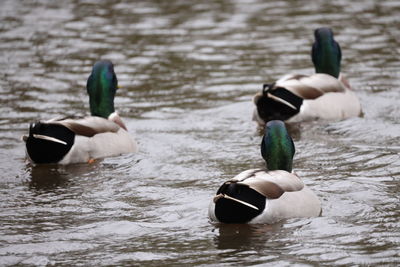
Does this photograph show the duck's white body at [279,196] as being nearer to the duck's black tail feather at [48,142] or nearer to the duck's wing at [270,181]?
the duck's wing at [270,181]

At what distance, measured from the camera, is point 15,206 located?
29.4 ft

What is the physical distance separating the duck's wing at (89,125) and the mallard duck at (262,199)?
2.76m

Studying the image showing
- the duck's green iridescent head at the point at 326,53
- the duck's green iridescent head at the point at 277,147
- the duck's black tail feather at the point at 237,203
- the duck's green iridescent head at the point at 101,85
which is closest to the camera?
the duck's black tail feather at the point at 237,203

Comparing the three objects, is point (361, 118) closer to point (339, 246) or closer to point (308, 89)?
point (308, 89)

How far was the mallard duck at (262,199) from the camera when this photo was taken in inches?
309

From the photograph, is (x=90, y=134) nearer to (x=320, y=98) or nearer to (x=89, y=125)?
(x=89, y=125)

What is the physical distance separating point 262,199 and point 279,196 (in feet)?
0.61

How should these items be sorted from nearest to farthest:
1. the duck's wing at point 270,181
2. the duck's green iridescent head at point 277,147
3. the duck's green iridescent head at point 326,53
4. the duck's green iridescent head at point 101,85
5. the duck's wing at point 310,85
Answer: the duck's wing at point 270,181 → the duck's green iridescent head at point 277,147 → the duck's green iridescent head at point 101,85 → the duck's wing at point 310,85 → the duck's green iridescent head at point 326,53

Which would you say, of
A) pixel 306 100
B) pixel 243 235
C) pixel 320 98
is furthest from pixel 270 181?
pixel 320 98

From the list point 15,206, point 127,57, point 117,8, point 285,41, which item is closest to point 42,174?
point 15,206

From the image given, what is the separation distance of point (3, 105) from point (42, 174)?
10.6ft

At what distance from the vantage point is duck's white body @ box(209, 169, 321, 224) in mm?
Result: 8016

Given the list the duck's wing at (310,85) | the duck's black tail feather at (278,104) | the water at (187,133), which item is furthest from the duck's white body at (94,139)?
the duck's wing at (310,85)

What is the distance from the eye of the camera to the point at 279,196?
26.8ft
